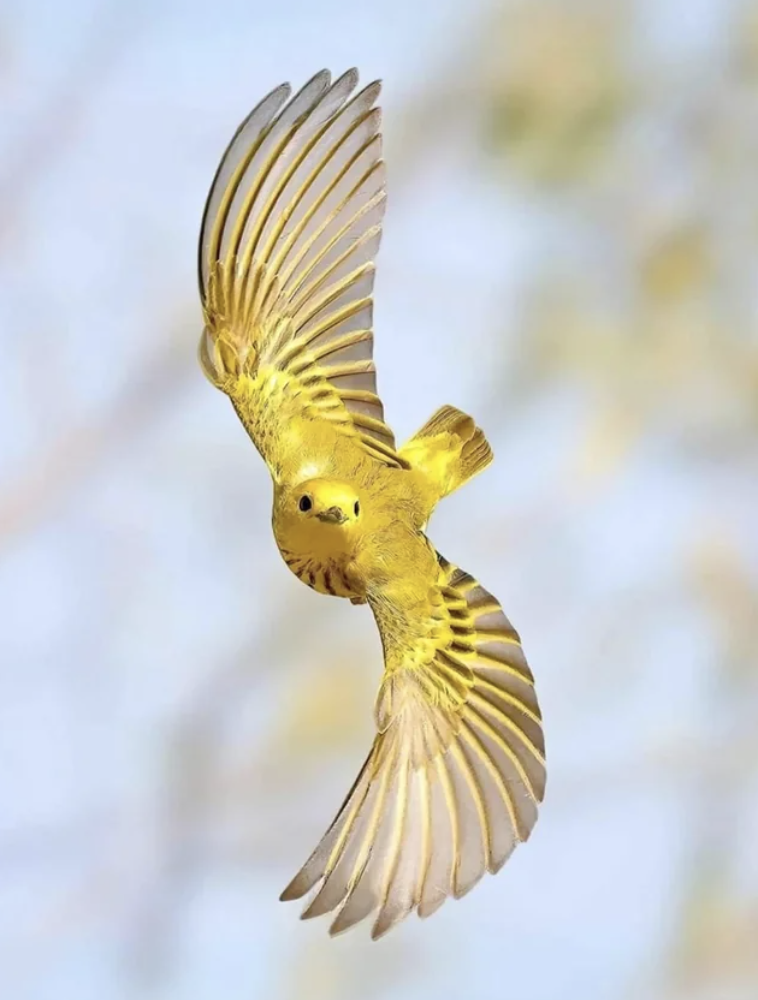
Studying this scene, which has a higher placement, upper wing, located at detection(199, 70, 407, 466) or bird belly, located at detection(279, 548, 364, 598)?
upper wing, located at detection(199, 70, 407, 466)

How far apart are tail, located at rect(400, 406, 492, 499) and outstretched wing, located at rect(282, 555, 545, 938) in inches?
1.9

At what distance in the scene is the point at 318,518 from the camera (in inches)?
20.3

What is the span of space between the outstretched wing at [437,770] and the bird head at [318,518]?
0.12ft

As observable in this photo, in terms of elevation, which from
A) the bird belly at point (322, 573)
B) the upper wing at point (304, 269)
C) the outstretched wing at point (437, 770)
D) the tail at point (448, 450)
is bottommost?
the outstretched wing at point (437, 770)

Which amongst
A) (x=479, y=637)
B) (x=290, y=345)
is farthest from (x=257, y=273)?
(x=479, y=637)

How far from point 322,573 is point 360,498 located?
0.04m

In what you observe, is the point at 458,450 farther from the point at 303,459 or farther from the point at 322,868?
the point at 322,868

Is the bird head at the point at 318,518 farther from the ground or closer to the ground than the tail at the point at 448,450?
closer to the ground

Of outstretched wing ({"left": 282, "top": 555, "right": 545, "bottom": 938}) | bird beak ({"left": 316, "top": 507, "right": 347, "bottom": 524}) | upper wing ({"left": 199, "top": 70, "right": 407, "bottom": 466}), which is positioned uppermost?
upper wing ({"left": 199, "top": 70, "right": 407, "bottom": 466})

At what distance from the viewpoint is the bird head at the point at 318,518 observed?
0.52 meters

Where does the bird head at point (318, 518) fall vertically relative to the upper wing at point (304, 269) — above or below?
below

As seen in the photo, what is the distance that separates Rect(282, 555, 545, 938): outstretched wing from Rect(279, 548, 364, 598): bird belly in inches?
0.6

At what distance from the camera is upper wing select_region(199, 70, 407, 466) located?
56 cm

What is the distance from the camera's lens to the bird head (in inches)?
20.4
